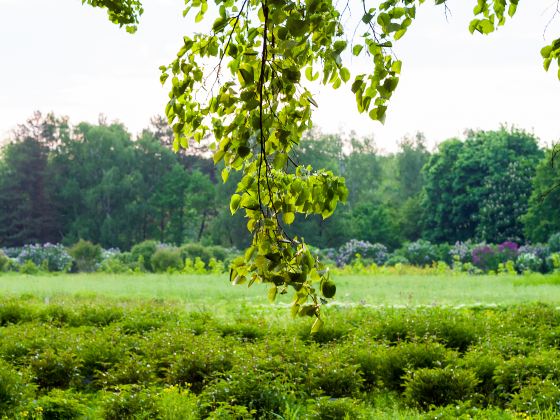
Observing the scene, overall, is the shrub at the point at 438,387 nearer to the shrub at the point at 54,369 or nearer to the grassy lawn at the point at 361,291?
the shrub at the point at 54,369

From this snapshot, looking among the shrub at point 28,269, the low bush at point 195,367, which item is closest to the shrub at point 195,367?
the low bush at point 195,367

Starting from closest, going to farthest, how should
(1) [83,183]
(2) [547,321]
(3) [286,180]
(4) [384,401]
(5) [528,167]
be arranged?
(3) [286,180]
(4) [384,401]
(2) [547,321]
(5) [528,167]
(1) [83,183]

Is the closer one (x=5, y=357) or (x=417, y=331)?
(x=5, y=357)

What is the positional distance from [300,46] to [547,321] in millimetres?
7621

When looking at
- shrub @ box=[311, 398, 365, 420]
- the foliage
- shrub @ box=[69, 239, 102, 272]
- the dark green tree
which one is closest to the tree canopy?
shrub @ box=[311, 398, 365, 420]

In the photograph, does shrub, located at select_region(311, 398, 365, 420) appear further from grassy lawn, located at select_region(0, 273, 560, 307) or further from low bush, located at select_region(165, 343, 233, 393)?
grassy lawn, located at select_region(0, 273, 560, 307)

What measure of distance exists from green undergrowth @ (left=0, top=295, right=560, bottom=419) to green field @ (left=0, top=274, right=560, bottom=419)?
1 cm

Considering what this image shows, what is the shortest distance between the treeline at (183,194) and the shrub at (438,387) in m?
28.1

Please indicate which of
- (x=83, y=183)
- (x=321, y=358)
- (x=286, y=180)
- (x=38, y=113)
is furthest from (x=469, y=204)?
(x=286, y=180)

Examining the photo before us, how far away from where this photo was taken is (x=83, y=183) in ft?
141

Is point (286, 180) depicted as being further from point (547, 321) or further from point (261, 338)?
point (547, 321)

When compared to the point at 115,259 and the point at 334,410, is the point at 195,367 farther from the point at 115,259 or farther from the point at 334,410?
the point at 115,259

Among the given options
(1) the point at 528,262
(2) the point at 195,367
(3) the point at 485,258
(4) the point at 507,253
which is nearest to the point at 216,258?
(3) the point at 485,258

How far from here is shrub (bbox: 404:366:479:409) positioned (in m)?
6.11
